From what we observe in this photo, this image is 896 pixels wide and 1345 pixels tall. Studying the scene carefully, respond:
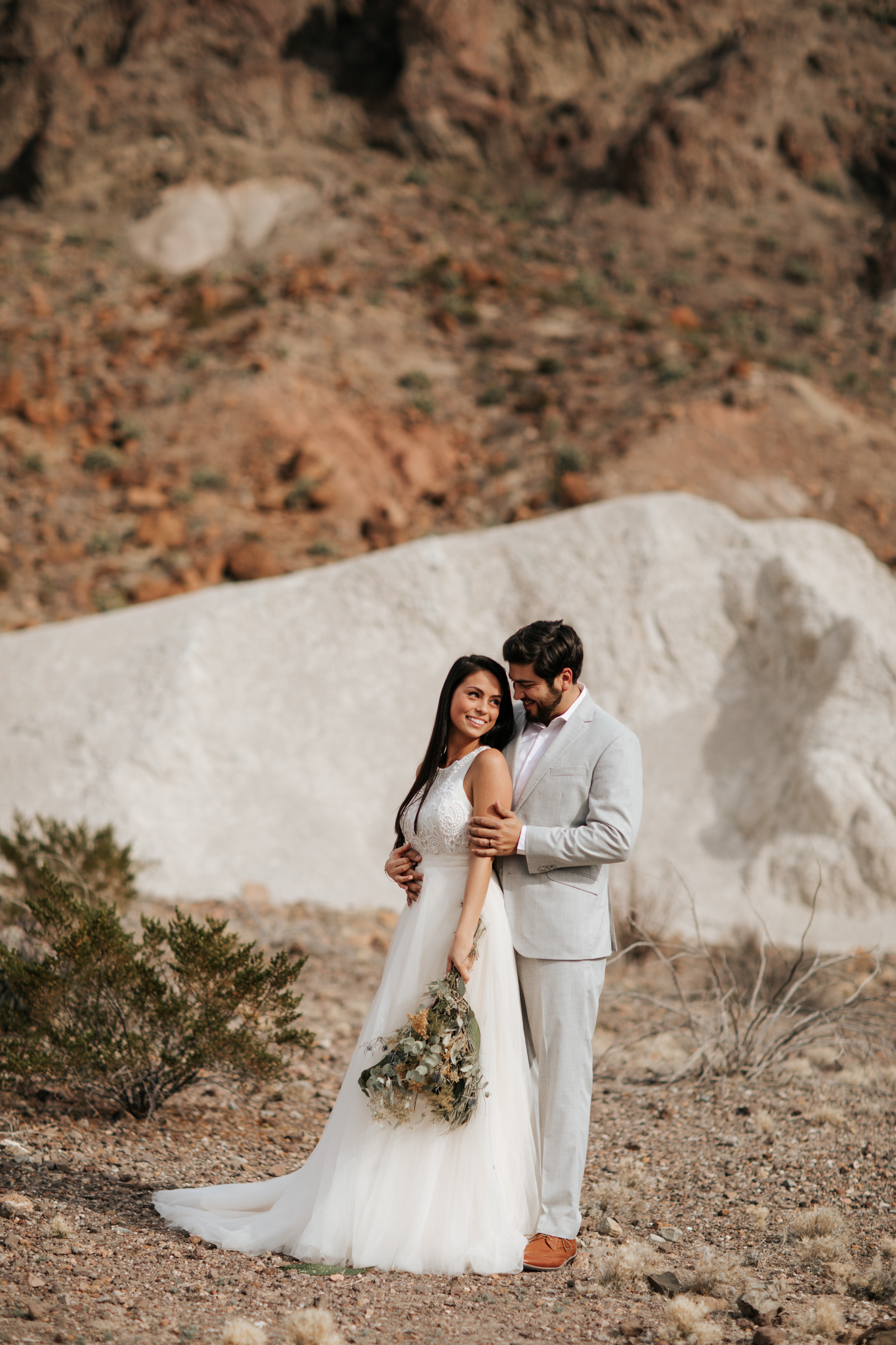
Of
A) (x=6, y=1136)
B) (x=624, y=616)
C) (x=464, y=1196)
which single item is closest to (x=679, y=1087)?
(x=464, y=1196)

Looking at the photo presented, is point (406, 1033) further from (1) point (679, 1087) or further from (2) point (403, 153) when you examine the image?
(2) point (403, 153)

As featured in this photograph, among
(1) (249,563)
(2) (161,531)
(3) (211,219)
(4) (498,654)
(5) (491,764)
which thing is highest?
(3) (211,219)

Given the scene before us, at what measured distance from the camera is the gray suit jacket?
285 centimetres

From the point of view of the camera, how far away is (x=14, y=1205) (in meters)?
3.08

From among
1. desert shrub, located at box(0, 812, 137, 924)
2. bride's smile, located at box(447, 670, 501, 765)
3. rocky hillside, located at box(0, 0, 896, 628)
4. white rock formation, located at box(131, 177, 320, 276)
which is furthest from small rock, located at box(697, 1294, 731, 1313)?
white rock formation, located at box(131, 177, 320, 276)

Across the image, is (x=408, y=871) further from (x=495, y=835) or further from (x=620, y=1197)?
(x=620, y=1197)

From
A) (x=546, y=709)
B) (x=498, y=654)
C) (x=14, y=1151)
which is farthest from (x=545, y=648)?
(x=498, y=654)

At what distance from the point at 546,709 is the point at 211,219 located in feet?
80.5

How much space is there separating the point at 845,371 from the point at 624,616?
46.5 ft

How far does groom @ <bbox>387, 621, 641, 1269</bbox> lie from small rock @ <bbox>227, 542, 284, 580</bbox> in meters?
12.7

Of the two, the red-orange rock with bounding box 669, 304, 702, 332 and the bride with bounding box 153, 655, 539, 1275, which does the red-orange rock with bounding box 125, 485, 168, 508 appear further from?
the bride with bounding box 153, 655, 539, 1275

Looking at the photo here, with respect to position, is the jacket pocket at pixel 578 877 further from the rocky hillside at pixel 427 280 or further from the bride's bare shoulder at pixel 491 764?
the rocky hillside at pixel 427 280

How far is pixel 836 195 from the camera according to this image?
1039 inches

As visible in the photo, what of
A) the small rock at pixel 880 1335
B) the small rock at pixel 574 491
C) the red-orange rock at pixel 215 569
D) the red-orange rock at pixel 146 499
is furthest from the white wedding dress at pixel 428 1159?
the red-orange rock at pixel 146 499
